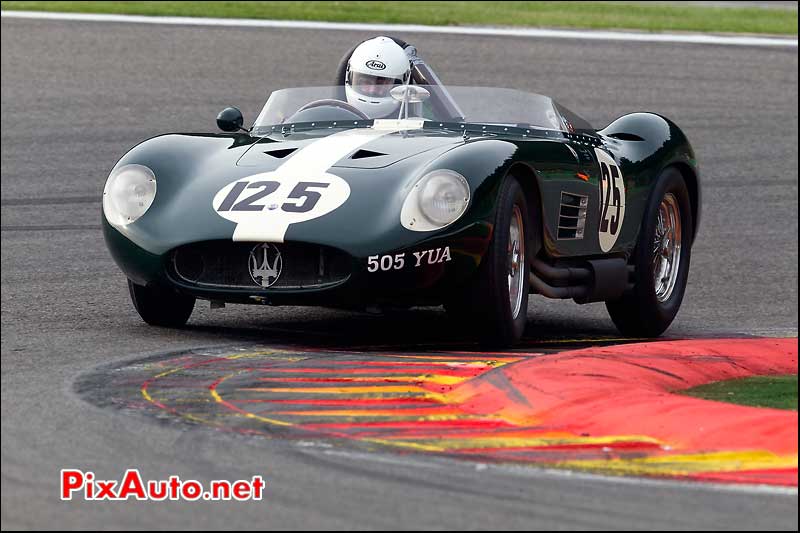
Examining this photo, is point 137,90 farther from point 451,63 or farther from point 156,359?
point 156,359

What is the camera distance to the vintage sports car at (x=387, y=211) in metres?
6.37

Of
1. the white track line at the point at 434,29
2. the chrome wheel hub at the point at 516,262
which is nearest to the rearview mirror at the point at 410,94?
the chrome wheel hub at the point at 516,262

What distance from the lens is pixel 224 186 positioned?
669 cm

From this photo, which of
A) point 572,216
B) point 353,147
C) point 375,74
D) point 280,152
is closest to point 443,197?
point 353,147

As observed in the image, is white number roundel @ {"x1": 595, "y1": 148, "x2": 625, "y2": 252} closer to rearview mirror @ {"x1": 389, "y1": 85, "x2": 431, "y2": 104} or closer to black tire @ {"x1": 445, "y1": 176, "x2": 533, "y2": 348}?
rearview mirror @ {"x1": 389, "y1": 85, "x2": 431, "y2": 104}

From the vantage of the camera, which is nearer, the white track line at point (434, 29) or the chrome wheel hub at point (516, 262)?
the chrome wheel hub at point (516, 262)

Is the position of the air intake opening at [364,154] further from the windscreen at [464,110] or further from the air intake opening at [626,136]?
the air intake opening at [626,136]

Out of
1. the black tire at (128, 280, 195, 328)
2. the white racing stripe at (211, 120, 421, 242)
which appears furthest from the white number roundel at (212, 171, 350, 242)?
the black tire at (128, 280, 195, 328)

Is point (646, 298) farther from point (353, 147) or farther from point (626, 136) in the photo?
point (353, 147)

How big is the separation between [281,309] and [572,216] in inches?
63.3

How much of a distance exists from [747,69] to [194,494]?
1466 centimetres

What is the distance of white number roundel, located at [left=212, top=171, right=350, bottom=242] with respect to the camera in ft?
20.8

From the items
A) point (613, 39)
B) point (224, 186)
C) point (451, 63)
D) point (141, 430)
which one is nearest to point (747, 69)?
point (613, 39)

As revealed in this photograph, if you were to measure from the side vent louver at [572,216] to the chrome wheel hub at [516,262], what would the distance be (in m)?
0.45
